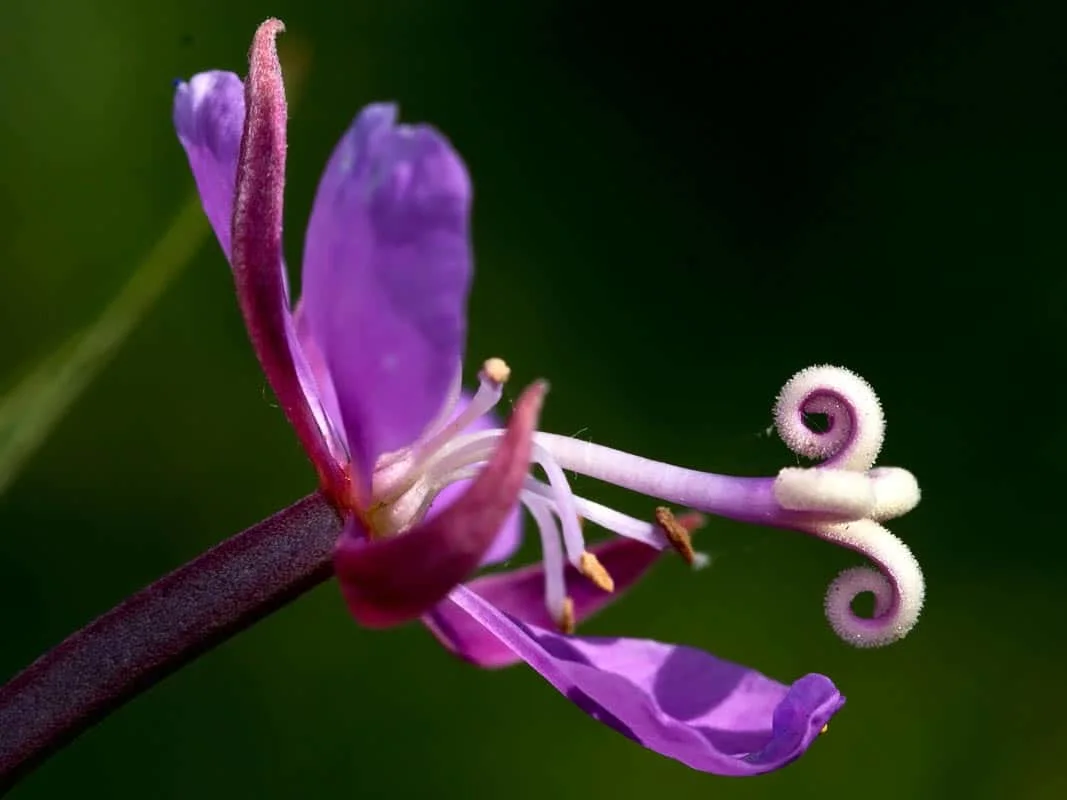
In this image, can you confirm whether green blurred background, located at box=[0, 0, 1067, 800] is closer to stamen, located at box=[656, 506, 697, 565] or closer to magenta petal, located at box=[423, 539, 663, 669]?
magenta petal, located at box=[423, 539, 663, 669]

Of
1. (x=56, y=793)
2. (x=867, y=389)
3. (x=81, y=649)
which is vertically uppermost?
(x=867, y=389)

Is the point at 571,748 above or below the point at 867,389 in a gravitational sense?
below

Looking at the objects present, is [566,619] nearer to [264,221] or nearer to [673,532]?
[673,532]

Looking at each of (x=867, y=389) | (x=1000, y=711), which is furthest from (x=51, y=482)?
(x=867, y=389)

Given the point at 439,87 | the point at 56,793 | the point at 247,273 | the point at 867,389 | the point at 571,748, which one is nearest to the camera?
the point at 247,273

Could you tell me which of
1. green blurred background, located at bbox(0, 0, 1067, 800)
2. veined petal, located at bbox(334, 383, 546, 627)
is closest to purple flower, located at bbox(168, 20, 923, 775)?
veined petal, located at bbox(334, 383, 546, 627)

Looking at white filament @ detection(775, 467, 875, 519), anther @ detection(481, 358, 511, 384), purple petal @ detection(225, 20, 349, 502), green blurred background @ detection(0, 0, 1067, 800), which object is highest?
purple petal @ detection(225, 20, 349, 502)

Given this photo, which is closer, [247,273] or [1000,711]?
[247,273]

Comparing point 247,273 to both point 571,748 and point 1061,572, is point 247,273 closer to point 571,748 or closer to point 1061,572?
point 571,748
